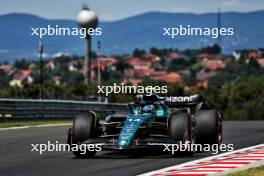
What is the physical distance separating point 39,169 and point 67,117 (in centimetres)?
2317

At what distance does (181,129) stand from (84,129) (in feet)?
5.60

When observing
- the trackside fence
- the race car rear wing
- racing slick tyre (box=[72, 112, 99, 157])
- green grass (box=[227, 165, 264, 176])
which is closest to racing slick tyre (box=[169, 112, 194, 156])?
racing slick tyre (box=[72, 112, 99, 157])

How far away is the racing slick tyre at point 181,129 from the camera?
14188mm

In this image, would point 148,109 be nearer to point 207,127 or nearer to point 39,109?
point 207,127

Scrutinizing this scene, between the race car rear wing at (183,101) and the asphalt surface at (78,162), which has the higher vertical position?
the race car rear wing at (183,101)

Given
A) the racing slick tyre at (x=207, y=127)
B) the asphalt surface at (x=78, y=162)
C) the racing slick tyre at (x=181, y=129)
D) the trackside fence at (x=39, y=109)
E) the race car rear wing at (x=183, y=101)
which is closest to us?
the asphalt surface at (x=78, y=162)

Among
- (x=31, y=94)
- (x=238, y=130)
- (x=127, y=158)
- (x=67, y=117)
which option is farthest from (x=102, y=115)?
(x=31, y=94)

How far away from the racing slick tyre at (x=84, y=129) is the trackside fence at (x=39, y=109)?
13963 millimetres

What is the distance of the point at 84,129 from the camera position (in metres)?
14.6

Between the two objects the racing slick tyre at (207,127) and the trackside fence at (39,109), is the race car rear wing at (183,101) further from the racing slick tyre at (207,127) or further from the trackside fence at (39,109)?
the trackside fence at (39,109)

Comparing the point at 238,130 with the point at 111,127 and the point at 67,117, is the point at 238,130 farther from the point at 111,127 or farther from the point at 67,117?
the point at 67,117

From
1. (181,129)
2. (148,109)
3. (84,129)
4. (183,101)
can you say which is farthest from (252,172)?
(183,101)

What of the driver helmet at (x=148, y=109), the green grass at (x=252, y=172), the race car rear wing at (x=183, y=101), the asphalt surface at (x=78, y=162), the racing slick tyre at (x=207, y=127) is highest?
the race car rear wing at (x=183, y=101)

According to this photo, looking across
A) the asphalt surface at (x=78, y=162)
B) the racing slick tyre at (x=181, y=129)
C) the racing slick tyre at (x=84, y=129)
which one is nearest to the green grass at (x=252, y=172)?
the asphalt surface at (x=78, y=162)
